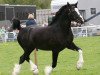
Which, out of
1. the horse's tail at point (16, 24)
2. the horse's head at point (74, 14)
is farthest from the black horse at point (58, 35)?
the horse's tail at point (16, 24)

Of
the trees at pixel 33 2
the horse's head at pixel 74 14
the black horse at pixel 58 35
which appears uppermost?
the horse's head at pixel 74 14

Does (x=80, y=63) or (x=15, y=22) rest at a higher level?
(x=15, y=22)

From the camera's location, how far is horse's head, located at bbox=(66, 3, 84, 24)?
10.7m

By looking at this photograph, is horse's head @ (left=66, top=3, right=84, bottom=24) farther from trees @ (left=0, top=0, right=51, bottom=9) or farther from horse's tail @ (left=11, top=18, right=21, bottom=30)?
trees @ (left=0, top=0, right=51, bottom=9)

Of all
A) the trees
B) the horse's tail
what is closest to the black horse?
the horse's tail

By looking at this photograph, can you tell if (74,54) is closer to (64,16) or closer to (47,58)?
(47,58)

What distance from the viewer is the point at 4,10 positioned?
1567 inches

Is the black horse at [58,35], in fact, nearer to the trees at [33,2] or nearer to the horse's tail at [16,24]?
the horse's tail at [16,24]

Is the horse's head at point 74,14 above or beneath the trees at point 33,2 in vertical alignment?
above

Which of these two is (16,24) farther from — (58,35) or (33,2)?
(33,2)

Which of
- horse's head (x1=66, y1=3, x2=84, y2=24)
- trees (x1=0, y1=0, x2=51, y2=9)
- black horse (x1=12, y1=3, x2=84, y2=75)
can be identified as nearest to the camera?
horse's head (x1=66, y1=3, x2=84, y2=24)

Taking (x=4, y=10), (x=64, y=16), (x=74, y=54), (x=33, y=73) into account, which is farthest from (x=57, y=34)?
(x=4, y=10)

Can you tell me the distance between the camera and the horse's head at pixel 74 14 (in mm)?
10659

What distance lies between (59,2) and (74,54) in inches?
1027
